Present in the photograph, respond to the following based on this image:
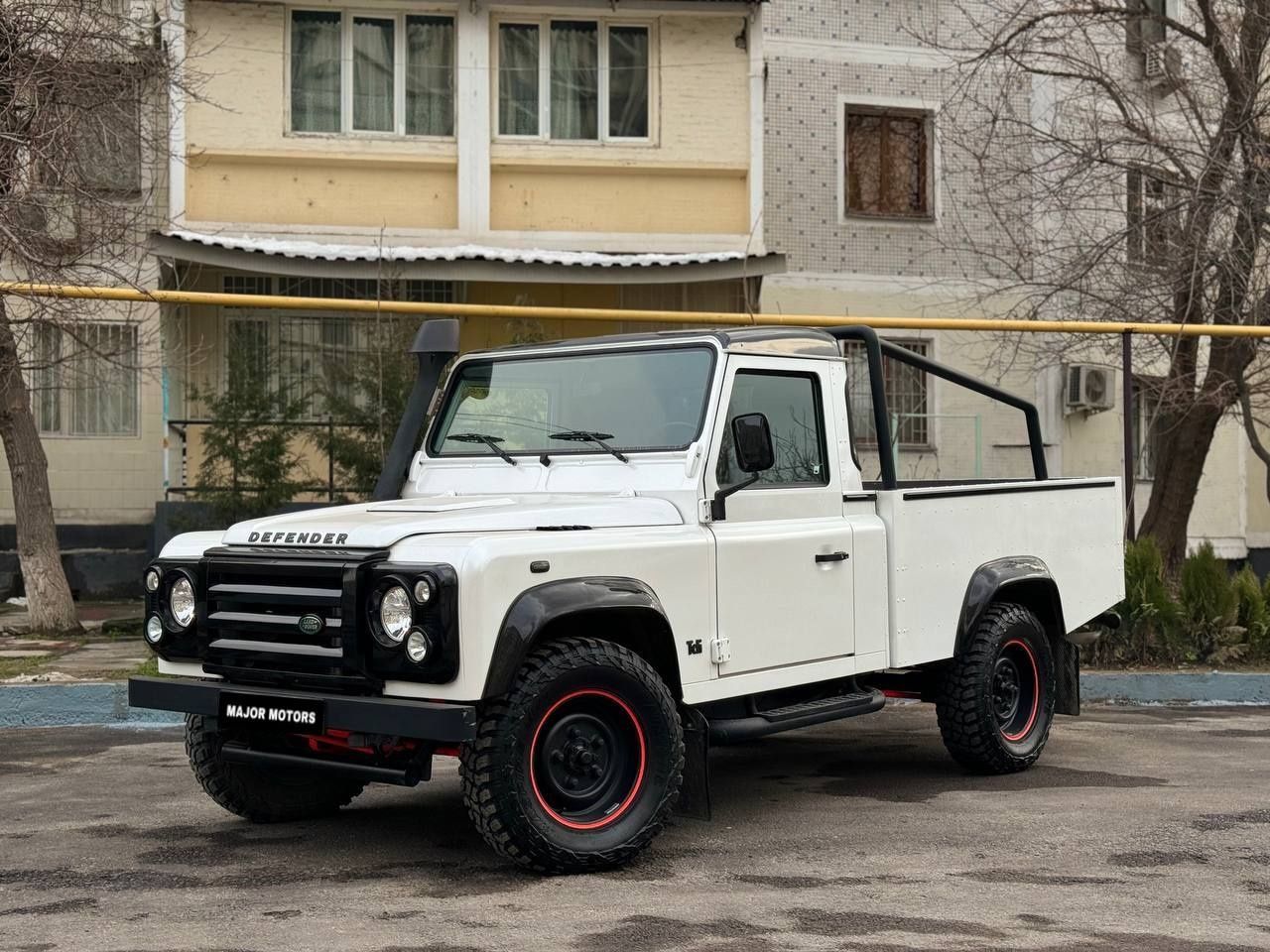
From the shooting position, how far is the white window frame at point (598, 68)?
56.8 ft

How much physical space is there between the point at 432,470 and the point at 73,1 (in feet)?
19.1

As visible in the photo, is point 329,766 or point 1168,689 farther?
point 1168,689

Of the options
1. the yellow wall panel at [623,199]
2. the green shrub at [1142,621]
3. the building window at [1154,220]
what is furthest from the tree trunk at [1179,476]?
the yellow wall panel at [623,199]

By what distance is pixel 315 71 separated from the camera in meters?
17.1

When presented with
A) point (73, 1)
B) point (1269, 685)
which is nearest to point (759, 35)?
point (73, 1)

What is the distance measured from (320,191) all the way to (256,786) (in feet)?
37.4

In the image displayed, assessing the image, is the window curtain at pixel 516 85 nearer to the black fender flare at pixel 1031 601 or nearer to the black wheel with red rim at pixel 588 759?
the black fender flare at pixel 1031 601

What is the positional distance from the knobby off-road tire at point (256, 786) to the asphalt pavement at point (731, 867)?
0.11m

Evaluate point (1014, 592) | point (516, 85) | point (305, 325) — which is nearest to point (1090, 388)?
point (516, 85)

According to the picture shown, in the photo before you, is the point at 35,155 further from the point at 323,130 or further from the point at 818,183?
the point at 818,183

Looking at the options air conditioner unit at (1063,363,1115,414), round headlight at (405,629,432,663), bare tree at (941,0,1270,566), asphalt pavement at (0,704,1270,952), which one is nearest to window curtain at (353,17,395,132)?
bare tree at (941,0,1270,566)

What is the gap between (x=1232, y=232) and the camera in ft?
40.7

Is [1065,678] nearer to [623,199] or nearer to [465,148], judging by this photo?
[623,199]

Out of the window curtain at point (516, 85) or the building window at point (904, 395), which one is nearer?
the building window at point (904, 395)
